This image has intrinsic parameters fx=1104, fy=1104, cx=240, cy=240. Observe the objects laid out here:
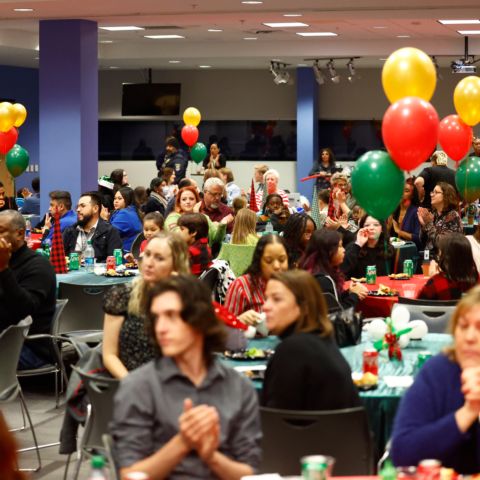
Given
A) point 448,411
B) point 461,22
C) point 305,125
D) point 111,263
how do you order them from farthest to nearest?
point 305,125 < point 461,22 < point 111,263 < point 448,411

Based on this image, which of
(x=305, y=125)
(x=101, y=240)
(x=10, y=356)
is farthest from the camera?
Answer: (x=305, y=125)

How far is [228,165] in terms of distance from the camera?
2370 centimetres

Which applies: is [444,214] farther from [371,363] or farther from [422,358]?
[371,363]

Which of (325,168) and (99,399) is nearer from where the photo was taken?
(99,399)

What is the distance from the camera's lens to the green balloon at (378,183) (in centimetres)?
610

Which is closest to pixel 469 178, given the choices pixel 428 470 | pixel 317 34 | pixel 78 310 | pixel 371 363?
pixel 78 310

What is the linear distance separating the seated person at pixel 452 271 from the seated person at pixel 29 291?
2216 millimetres

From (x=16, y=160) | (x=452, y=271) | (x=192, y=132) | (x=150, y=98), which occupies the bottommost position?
(x=452, y=271)

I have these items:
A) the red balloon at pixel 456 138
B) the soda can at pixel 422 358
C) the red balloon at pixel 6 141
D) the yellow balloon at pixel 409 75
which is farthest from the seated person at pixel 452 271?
the red balloon at pixel 6 141

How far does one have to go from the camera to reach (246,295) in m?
5.84

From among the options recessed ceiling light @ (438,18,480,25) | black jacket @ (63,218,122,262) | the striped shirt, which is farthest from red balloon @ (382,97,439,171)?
recessed ceiling light @ (438,18,480,25)

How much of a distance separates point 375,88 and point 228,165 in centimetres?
352

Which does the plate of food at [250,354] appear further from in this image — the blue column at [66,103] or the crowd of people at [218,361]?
the blue column at [66,103]

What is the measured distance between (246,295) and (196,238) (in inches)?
80.2
